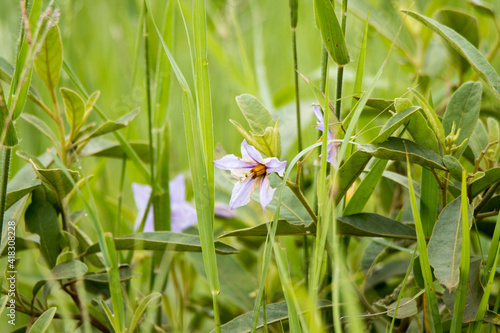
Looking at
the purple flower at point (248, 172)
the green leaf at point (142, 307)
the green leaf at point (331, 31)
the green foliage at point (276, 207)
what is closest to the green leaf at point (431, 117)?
the green foliage at point (276, 207)

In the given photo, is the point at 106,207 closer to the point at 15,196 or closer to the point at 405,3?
the point at 15,196

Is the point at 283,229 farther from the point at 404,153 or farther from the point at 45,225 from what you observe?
the point at 45,225

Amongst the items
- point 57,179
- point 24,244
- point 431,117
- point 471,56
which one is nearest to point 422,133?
point 431,117

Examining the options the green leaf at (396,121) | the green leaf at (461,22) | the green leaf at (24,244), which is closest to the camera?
the green leaf at (396,121)

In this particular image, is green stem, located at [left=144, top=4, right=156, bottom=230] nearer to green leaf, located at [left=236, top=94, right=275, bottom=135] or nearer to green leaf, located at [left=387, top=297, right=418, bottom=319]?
green leaf, located at [left=236, top=94, right=275, bottom=135]

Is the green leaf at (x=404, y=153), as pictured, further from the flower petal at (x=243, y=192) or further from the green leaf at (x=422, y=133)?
the flower petal at (x=243, y=192)

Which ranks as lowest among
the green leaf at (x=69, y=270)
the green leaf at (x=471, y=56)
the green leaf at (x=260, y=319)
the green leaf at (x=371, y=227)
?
the green leaf at (x=260, y=319)
